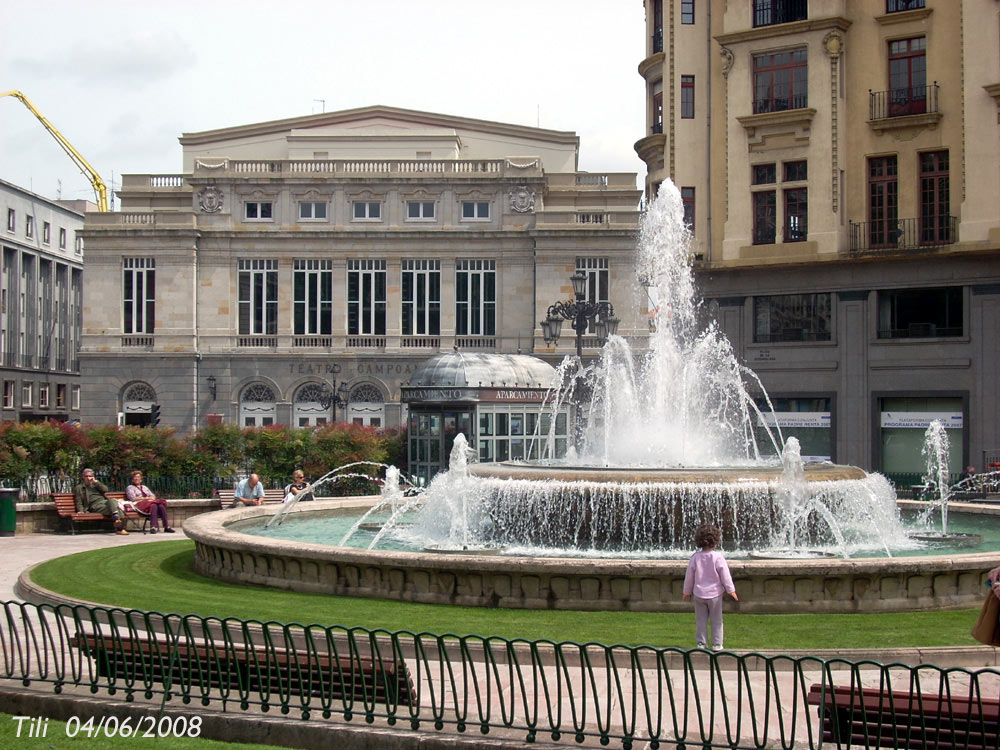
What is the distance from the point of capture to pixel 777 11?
3666 cm

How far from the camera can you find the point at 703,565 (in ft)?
35.3

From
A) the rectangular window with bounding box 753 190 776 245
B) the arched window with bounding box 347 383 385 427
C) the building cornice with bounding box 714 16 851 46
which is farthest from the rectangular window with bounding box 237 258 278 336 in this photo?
the rectangular window with bounding box 753 190 776 245

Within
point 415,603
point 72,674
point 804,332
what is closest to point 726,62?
point 804,332

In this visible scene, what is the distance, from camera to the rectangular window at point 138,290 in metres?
56.7

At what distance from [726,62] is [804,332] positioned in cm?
909

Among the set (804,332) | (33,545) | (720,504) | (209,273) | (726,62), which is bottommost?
(33,545)

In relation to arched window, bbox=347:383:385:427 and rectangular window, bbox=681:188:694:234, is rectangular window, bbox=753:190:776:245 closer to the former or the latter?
rectangular window, bbox=681:188:694:234

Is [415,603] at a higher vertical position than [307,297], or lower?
lower

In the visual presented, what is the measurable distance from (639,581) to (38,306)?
244ft

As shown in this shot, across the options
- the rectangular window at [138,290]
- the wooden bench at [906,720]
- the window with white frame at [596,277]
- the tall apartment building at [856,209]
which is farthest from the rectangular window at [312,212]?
the wooden bench at [906,720]

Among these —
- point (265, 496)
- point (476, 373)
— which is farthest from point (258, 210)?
point (265, 496)

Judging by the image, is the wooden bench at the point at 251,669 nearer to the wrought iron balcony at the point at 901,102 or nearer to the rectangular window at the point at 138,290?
the wrought iron balcony at the point at 901,102

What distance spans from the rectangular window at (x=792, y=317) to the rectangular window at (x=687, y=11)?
9.80 m

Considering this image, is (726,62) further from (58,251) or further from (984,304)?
(58,251)
